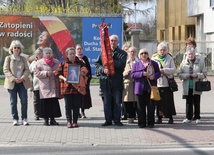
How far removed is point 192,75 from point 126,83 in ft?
5.07

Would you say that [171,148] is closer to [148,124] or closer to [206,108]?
[148,124]

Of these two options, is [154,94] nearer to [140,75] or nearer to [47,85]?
[140,75]

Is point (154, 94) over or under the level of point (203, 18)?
under

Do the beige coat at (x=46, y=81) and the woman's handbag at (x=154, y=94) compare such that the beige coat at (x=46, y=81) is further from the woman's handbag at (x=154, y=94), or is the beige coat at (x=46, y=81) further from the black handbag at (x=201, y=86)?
the black handbag at (x=201, y=86)

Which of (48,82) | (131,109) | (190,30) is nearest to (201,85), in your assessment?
(131,109)

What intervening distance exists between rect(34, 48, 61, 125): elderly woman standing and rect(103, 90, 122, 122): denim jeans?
1120 mm

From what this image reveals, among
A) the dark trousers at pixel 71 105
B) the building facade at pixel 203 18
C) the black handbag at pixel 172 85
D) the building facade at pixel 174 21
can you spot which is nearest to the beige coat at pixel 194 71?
the black handbag at pixel 172 85

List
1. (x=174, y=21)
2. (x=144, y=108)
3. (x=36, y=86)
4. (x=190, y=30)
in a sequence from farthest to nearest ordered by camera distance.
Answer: (x=174, y=21) → (x=190, y=30) → (x=36, y=86) → (x=144, y=108)

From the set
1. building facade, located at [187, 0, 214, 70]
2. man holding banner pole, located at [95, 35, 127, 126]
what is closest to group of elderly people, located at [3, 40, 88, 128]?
man holding banner pole, located at [95, 35, 127, 126]

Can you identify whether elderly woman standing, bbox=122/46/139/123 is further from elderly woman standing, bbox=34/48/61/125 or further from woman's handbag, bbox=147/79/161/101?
elderly woman standing, bbox=34/48/61/125

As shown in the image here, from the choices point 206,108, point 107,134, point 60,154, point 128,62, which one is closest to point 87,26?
point 206,108

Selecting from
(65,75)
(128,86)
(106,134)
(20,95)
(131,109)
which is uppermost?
(65,75)

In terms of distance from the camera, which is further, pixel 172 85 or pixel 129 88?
pixel 129 88

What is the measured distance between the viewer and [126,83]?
11.5 m
